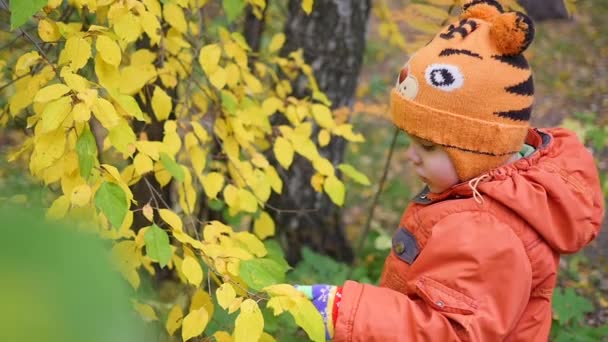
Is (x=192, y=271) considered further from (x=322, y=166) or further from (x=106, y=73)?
(x=322, y=166)

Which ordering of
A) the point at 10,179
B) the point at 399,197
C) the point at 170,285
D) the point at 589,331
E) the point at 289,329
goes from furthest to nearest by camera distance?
the point at 399,197 → the point at 10,179 → the point at 170,285 → the point at 589,331 → the point at 289,329

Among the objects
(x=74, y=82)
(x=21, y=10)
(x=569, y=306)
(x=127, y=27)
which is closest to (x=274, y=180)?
(x=127, y=27)

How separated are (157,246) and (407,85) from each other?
86 cm

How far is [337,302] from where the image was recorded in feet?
5.43

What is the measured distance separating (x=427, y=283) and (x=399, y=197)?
3.61 meters

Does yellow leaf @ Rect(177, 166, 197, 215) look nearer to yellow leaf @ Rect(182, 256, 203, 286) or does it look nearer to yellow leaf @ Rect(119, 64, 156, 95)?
yellow leaf @ Rect(119, 64, 156, 95)

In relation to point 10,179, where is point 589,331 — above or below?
above

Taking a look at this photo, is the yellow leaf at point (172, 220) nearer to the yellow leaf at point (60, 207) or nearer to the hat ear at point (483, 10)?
the yellow leaf at point (60, 207)

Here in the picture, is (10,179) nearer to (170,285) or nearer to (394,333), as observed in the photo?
(170,285)

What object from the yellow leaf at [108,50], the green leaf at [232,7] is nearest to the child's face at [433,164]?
the green leaf at [232,7]

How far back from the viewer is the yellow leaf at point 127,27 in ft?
5.20

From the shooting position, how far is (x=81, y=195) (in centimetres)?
143

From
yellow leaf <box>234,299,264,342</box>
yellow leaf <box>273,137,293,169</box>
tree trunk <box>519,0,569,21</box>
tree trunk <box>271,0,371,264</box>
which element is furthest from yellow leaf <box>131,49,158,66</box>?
tree trunk <box>519,0,569,21</box>

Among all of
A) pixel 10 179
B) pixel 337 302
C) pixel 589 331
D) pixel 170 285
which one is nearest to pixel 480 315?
pixel 337 302
